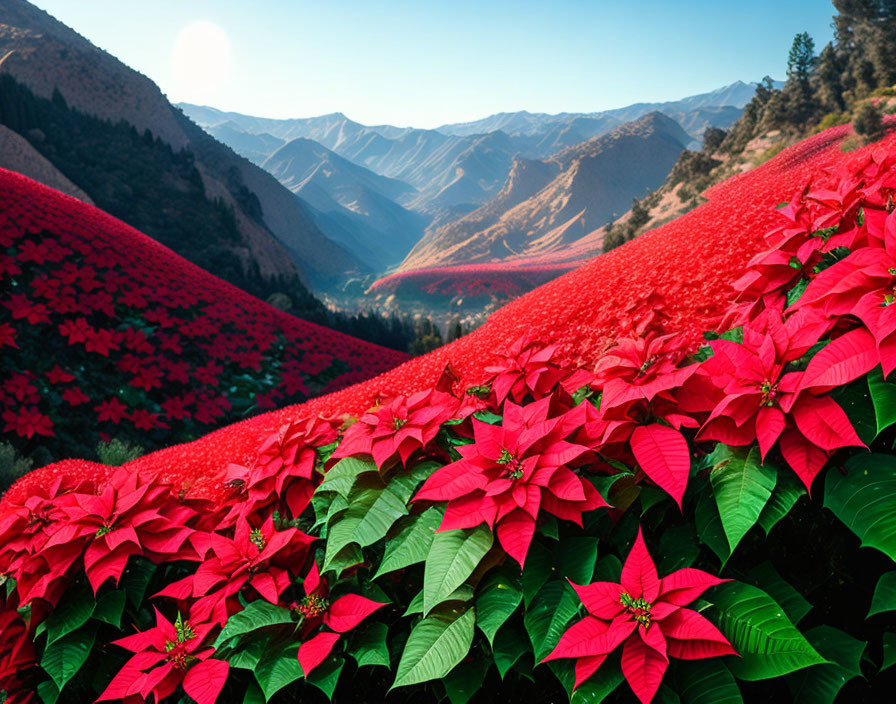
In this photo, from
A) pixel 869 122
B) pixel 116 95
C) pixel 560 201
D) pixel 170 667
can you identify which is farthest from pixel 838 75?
pixel 560 201

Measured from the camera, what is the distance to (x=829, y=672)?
1081mm

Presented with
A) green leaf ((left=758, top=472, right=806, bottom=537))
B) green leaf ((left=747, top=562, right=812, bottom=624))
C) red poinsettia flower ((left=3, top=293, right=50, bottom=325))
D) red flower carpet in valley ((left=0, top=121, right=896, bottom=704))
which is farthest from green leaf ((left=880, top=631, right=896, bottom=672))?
red poinsettia flower ((left=3, top=293, right=50, bottom=325))

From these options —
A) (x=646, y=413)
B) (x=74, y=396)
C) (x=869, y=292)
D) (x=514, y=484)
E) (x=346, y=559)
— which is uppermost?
(x=869, y=292)

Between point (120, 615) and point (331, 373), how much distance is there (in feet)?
25.3

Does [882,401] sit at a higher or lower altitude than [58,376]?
higher

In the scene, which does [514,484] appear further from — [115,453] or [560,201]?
[560,201]

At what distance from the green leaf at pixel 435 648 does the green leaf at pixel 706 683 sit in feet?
1.52

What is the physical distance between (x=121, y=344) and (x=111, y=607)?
21.6 ft

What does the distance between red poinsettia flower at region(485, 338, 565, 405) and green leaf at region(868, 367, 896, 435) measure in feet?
3.05

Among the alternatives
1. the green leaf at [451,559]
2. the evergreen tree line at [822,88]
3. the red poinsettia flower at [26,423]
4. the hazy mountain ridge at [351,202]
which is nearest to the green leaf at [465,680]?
the green leaf at [451,559]

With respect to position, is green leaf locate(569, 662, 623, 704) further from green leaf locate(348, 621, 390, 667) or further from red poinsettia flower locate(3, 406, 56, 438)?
red poinsettia flower locate(3, 406, 56, 438)

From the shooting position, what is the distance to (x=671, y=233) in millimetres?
6059

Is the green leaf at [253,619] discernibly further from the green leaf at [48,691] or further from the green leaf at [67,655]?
the green leaf at [48,691]

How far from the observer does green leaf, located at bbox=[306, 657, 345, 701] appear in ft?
4.22
